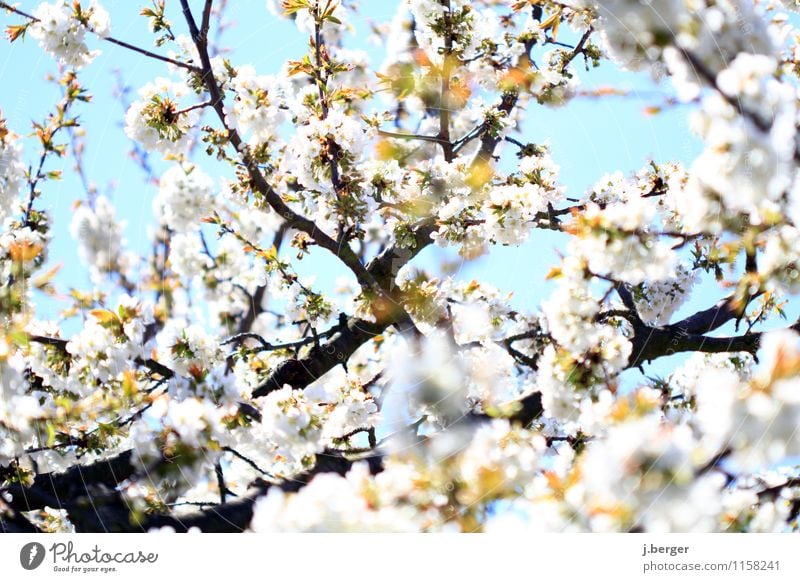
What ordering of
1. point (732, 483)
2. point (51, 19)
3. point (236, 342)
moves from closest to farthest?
point (732, 483)
point (51, 19)
point (236, 342)

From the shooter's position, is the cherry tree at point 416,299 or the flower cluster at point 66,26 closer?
Result: the cherry tree at point 416,299

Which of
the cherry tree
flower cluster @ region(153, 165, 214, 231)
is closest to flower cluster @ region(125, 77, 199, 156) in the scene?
the cherry tree

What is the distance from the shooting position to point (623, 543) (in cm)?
84

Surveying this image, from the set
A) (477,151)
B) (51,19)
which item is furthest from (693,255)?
(51,19)

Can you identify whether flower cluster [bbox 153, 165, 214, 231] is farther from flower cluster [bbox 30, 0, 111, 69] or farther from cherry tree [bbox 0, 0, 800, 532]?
flower cluster [bbox 30, 0, 111, 69]

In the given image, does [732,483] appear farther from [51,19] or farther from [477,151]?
[51,19]

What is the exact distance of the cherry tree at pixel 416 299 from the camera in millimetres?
792

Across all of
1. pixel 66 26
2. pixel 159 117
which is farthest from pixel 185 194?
pixel 66 26

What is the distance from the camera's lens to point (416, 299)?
1.28m

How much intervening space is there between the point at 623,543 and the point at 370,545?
34 cm

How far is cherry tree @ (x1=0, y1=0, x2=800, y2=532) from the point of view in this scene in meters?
0.79

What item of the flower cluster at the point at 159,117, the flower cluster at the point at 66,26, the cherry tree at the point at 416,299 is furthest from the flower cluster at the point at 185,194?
the flower cluster at the point at 66,26

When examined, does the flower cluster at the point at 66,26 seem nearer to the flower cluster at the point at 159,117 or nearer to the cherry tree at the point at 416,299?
the cherry tree at the point at 416,299

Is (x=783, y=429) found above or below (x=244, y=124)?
below
